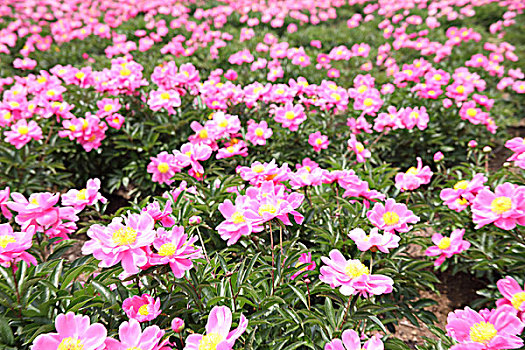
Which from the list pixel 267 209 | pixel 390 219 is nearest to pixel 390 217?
pixel 390 219

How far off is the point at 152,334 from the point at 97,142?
1.82 m

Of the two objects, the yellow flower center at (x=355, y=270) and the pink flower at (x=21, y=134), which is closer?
the yellow flower center at (x=355, y=270)

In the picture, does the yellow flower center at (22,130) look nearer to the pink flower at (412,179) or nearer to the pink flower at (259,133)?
the pink flower at (259,133)

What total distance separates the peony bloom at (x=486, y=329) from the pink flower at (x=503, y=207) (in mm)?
356

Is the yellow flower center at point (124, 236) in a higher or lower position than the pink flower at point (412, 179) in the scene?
higher

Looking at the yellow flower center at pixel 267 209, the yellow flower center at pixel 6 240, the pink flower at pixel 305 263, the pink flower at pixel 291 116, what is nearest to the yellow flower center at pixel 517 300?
the pink flower at pixel 305 263

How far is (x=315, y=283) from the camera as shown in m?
1.49

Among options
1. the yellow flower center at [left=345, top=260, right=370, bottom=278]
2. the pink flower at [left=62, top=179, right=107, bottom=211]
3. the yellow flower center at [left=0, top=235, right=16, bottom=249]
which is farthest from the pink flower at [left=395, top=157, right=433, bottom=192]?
the yellow flower center at [left=0, top=235, right=16, bottom=249]

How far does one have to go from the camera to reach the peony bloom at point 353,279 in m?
1.06

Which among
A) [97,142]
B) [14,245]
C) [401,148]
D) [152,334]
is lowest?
[401,148]

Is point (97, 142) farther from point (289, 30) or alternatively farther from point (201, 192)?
point (289, 30)

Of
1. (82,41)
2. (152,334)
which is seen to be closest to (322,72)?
(82,41)

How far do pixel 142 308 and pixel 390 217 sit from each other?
35.9 inches

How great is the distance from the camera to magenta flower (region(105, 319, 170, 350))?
0.98 metres
